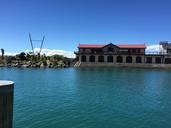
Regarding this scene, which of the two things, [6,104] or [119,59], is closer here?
[6,104]

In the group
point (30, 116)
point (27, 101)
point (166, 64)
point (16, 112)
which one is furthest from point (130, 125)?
point (166, 64)

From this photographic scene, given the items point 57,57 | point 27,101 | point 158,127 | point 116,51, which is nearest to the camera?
point 158,127

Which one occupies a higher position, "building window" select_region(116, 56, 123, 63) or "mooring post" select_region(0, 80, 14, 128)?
"building window" select_region(116, 56, 123, 63)

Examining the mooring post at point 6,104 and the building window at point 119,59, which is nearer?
the mooring post at point 6,104

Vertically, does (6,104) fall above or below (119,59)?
below

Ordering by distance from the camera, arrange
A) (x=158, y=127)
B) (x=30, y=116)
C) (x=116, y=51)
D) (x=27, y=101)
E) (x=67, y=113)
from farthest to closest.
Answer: (x=116, y=51) < (x=27, y=101) < (x=67, y=113) < (x=30, y=116) < (x=158, y=127)

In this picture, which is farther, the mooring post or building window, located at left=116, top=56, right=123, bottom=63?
building window, located at left=116, top=56, right=123, bottom=63

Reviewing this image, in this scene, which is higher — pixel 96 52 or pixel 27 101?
pixel 96 52

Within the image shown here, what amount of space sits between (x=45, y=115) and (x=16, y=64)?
11313 centimetres

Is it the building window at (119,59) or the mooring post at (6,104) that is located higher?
the building window at (119,59)

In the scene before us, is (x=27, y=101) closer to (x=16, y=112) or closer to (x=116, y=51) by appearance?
(x=16, y=112)

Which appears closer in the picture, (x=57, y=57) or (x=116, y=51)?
(x=116, y=51)

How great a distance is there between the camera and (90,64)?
119125 millimetres

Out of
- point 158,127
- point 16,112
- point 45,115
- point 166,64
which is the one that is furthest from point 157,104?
point 166,64
